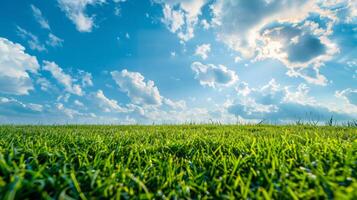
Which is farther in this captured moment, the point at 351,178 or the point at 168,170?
the point at 168,170

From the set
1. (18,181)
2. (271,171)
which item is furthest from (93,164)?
(271,171)

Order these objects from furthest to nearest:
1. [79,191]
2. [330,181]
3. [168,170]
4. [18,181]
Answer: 1. [168,170]
2. [330,181]
3. [79,191]
4. [18,181]

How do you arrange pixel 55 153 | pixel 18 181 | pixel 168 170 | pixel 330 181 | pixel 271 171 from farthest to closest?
pixel 55 153, pixel 168 170, pixel 271 171, pixel 330 181, pixel 18 181

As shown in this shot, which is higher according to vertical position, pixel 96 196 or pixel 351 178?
pixel 351 178

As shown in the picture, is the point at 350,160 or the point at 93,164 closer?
the point at 350,160

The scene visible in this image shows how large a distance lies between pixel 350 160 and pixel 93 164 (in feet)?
9.47

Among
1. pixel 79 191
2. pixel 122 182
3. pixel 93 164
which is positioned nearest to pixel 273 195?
pixel 122 182

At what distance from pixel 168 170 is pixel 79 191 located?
41.3 inches

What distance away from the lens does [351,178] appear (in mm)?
2867

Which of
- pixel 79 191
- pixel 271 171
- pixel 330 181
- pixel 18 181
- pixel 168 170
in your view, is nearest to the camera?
pixel 18 181

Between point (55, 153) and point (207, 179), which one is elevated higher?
point (55, 153)

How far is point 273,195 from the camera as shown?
2830 millimetres

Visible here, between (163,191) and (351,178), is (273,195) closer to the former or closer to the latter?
Answer: (351,178)

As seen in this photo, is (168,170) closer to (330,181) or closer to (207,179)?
(207,179)
